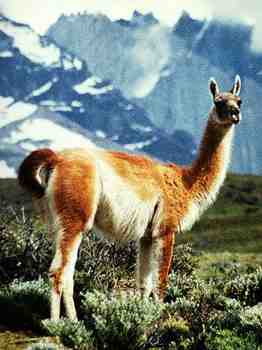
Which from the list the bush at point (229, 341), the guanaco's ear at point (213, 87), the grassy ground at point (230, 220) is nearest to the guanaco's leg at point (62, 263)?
the bush at point (229, 341)

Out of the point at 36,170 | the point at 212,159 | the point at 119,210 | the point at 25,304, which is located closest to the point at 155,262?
the point at 119,210

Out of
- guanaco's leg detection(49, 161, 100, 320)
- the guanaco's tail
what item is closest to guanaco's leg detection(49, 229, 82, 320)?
guanaco's leg detection(49, 161, 100, 320)

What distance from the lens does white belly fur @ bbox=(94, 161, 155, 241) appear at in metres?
7.99

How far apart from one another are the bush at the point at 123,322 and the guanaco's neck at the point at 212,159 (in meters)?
2.83

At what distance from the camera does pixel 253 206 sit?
104 meters

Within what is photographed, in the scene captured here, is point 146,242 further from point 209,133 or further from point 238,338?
point 238,338

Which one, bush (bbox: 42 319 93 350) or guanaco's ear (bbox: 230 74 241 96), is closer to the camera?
bush (bbox: 42 319 93 350)

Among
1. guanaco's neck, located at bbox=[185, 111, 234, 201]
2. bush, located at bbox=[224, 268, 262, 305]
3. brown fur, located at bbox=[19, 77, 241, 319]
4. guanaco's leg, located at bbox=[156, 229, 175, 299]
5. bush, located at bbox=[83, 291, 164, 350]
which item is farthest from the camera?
bush, located at bbox=[224, 268, 262, 305]

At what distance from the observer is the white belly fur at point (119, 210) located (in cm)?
799

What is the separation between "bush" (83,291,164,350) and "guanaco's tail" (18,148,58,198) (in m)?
1.61

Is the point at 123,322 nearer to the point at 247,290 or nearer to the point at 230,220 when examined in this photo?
the point at 247,290

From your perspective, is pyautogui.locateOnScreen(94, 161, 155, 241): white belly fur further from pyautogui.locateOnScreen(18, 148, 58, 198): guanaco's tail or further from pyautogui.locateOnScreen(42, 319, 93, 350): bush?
pyautogui.locateOnScreen(42, 319, 93, 350): bush

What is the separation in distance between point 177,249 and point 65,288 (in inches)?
257

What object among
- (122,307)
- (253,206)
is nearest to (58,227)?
(122,307)
